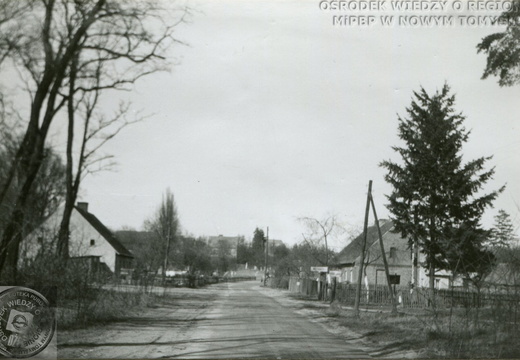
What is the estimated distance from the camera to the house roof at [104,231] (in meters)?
28.2

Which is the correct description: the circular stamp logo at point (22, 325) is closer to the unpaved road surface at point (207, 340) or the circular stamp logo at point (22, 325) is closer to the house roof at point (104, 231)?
the unpaved road surface at point (207, 340)

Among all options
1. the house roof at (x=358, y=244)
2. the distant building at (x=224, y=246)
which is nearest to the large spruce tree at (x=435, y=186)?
the house roof at (x=358, y=244)

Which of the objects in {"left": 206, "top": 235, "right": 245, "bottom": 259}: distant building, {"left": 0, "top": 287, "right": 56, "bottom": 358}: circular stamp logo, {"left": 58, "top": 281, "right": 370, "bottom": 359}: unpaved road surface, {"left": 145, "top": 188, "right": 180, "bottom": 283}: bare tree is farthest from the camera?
{"left": 206, "top": 235, "right": 245, "bottom": 259}: distant building

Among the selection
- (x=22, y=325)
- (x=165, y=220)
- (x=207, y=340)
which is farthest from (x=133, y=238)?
(x=22, y=325)

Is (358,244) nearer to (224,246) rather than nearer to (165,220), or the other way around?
(165,220)

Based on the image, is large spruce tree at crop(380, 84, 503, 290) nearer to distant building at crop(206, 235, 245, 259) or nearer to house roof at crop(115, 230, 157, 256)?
house roof at crop(115, 230, 157, 256)

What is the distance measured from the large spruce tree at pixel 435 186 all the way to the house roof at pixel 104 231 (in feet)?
52.1

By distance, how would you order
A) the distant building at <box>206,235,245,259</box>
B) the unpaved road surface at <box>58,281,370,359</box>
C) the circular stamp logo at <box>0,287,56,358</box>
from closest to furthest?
the circular stamp logo at <box>0,287,56,358</box>
the unpaved road surface at <box>58,281,370,359</box>
the distant building at <box>206,235,245,259</box>

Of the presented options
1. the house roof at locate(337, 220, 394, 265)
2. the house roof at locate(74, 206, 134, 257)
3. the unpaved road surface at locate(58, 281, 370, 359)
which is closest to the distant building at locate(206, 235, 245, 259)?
the house roof at locate(337, 220, 394, 265)

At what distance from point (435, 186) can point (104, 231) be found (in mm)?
19575

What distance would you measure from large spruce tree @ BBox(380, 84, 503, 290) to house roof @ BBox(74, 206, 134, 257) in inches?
625

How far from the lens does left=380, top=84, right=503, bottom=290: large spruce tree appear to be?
90.5ft

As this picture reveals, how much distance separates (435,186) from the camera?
27.9 meters

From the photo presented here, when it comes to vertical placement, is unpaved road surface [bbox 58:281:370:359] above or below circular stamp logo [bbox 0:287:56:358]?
below
